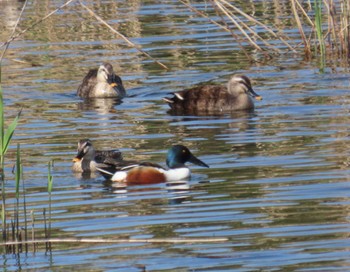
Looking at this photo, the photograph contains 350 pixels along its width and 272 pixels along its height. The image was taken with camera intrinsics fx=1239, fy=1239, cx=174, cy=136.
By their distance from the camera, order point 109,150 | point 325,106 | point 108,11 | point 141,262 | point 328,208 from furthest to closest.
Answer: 1. point 108,11
2. point 325,106
3. point 109,150
4. point 328,208
5. point 141,262

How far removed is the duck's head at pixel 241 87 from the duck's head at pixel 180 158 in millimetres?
4315

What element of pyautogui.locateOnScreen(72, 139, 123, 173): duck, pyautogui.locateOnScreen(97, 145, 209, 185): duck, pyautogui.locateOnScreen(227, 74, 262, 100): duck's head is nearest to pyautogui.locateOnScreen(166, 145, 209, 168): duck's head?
pyautogui.locateOnScreen(97, 145, 209, 185): duck

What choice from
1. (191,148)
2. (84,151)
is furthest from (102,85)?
(84,151)

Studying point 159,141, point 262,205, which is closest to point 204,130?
point 159,141

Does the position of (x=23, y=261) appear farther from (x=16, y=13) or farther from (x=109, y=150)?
(x=16, y=13)

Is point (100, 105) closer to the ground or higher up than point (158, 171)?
closer to the ground

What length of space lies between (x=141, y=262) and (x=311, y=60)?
38.4 ft

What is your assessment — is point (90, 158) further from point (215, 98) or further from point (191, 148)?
point (215, 98)

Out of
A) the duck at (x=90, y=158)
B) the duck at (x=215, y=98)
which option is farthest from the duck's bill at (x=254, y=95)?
the duck at (x=90, y=158)

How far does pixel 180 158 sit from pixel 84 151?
1.10 m

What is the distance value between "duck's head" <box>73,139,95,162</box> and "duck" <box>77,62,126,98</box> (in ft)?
15.8

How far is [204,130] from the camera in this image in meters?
15.2

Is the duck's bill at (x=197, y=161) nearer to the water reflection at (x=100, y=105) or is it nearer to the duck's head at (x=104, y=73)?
the water reflection at (x=100, y=105)

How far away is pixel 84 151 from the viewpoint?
42.2 ft
